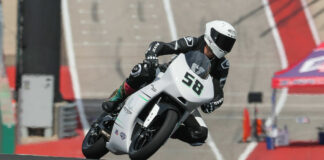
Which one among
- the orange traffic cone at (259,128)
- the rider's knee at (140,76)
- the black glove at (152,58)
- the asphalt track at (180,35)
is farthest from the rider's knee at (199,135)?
the asphalt track at (180,35)

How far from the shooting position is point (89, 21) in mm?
30078

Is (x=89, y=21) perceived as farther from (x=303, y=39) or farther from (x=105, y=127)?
(x=105, y=127)

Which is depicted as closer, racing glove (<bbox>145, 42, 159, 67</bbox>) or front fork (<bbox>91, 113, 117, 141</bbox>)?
racing glove (<bbox>145, 42, 159, 67</bbox>)

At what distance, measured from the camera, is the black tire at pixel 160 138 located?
26.9 feet

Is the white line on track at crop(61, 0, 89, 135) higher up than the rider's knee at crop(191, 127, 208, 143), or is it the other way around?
the rider's knee at crop(191, 127, 208, 143)

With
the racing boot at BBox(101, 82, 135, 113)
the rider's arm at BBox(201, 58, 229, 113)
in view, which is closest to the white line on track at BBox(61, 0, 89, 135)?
the racing boot at BBox(101, 82, 135, 113)

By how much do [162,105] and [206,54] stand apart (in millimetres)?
949

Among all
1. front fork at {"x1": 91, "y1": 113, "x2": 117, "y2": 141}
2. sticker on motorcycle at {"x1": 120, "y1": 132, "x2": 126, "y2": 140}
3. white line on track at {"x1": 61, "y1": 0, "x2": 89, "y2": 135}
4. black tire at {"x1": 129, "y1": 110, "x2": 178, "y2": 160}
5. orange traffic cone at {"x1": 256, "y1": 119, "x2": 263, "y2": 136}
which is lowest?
white line on track at {"x1": 61, "y1": 0, "x2": 89, "y2": 135}

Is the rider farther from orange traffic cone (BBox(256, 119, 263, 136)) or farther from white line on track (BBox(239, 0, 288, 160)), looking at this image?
orange traffic cone (BBox(256, 119, 263, 136))

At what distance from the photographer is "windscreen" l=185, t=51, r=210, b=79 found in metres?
8.51

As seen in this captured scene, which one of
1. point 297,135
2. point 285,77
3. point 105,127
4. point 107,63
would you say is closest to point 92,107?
point 107,63

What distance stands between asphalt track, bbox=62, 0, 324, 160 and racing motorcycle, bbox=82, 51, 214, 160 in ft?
39.2

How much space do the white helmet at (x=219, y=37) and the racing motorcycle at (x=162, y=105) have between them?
29cm

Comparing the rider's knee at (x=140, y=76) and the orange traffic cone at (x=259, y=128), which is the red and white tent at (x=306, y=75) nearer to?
the orange traffic cone at (x=259, y=128)
